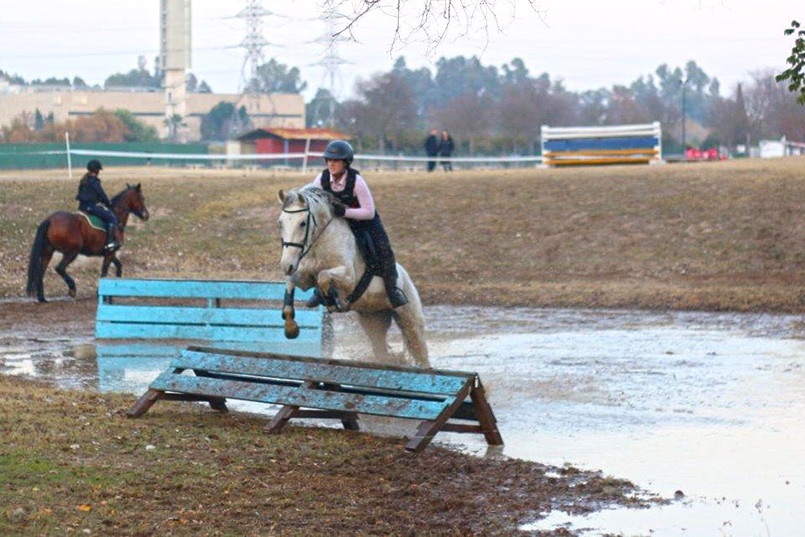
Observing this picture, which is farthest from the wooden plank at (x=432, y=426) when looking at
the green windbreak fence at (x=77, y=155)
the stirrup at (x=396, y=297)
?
the green windbreak fence at (x=77, y=155)

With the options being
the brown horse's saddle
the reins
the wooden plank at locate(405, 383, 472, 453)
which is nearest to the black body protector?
the reins

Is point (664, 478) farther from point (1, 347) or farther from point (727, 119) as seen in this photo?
point (727, 119)

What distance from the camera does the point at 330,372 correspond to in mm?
11188

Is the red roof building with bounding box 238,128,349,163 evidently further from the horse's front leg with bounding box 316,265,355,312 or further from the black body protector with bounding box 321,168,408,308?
the horse's front leg with bounding box 316,265,355,312

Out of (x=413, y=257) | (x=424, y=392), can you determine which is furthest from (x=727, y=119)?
(x=424, y=392)

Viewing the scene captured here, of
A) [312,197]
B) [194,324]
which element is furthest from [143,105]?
[312,197]

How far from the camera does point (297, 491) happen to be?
9031 mm

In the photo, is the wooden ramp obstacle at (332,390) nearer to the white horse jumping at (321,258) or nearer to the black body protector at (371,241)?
the white horse jumping at (321,258)

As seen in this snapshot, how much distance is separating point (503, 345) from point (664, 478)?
27.9 feet

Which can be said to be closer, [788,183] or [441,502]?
[441,502]

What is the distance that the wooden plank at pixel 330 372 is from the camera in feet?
34.9

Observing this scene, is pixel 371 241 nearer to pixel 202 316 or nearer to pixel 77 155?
pixel 202 316

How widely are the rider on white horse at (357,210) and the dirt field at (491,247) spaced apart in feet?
6.36

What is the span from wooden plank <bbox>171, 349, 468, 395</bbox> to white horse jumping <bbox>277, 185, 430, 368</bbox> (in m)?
0.48
